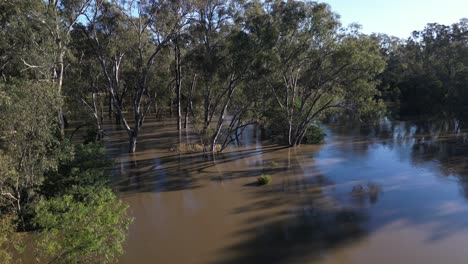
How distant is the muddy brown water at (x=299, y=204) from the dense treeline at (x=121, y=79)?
6.41 ft

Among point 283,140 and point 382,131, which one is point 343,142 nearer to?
point 283,140

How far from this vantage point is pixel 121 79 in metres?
39.5

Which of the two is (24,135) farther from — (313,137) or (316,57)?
(313,137)

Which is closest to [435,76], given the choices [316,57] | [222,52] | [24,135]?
[316,57]

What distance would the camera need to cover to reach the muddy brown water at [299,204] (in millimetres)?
10828

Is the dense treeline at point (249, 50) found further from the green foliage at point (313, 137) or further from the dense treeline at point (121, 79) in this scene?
the green foliage at point (313, 137)

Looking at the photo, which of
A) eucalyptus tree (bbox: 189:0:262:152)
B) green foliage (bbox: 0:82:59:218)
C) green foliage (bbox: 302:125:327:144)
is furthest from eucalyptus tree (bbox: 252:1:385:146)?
green foliage (bbox: 0:82:59:218)

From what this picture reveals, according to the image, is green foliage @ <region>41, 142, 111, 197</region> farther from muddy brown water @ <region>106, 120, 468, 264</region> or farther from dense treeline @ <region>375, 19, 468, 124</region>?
dense treeline @ <region>375, 19, 468, 124</region>

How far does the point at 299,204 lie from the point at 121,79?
3007cm

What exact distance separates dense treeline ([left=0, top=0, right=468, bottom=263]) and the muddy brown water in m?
1.95

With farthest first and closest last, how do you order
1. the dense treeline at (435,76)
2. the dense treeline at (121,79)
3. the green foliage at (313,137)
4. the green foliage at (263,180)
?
the dense treeline at (435,76) < the green foliage at (313,137) < the green foliage at (263,180) < the dense treeline at (121,79)

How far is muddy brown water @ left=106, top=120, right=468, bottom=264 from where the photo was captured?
10828 millimetres

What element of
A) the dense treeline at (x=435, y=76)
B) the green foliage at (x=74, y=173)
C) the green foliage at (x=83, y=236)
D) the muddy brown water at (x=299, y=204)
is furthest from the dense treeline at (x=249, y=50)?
the dense treeline at (x=435, y=76)

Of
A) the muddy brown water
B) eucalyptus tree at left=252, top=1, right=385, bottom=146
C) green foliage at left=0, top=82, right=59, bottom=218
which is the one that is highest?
eucalyptus tree at left=252, top=1, right=385, bottom=146
